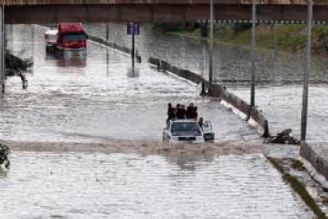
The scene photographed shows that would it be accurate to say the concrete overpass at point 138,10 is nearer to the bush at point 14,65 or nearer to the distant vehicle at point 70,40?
the bush at point 14,65

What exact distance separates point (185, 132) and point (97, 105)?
19.9 meters

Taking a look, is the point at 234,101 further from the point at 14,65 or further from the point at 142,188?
the point at 14,65

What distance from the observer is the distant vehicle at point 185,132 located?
41125 mm

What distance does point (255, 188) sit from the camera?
30203mm

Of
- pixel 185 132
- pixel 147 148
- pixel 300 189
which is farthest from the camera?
pixel 185 132

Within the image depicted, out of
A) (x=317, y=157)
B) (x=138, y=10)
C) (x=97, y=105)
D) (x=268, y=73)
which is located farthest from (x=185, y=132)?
(x=268, y=73)

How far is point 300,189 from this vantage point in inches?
1176

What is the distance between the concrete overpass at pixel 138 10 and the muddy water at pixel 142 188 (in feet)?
110

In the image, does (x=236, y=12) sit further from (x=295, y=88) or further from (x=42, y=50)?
(x=42, y=50)

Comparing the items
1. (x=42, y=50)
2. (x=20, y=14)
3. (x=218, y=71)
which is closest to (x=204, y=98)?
(x=20, y=14)

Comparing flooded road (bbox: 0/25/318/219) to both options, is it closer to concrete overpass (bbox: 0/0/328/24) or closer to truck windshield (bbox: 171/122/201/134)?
truck windshield (bbox: 171/122/201/134)

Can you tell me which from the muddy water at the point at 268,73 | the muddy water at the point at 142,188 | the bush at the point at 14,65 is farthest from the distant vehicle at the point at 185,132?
the bush at the point at 14,65

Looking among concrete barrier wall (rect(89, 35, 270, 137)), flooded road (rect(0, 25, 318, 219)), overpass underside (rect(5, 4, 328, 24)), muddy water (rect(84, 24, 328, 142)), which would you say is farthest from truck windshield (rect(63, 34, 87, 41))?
flooded road (rect(0, 25, 318, 219))

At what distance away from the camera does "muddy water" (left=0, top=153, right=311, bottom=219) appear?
26203 millimetres
